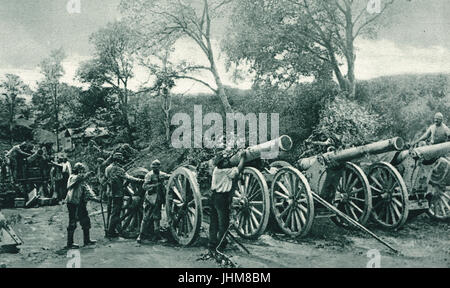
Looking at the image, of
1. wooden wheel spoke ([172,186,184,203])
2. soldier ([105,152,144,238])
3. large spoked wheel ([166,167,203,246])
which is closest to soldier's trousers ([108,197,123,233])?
soldier ([105,152,144,238])

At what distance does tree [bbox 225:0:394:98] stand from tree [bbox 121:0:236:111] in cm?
72

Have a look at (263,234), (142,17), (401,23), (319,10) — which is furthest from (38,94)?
(401,23)

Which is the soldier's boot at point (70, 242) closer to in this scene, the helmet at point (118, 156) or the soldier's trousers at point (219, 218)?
the helmet at point (118, 156)

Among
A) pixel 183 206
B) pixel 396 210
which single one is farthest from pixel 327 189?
pixel 183 206

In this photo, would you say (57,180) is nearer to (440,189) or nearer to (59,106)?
(59,106)

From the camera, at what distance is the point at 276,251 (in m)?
6.42

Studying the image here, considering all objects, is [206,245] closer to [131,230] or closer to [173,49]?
[131,230]

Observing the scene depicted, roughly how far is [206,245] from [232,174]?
1.28 meters

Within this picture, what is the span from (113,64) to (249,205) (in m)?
3.71

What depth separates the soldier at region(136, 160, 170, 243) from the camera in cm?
698

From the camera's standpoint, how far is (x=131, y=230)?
23.8 feet

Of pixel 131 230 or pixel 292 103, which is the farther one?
pixel 292 103

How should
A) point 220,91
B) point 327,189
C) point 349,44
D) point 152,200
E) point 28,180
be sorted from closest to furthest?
point 152,200, point 327,189, point 349,44, point 220,91, point 28,180

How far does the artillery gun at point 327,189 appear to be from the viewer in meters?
6.62
